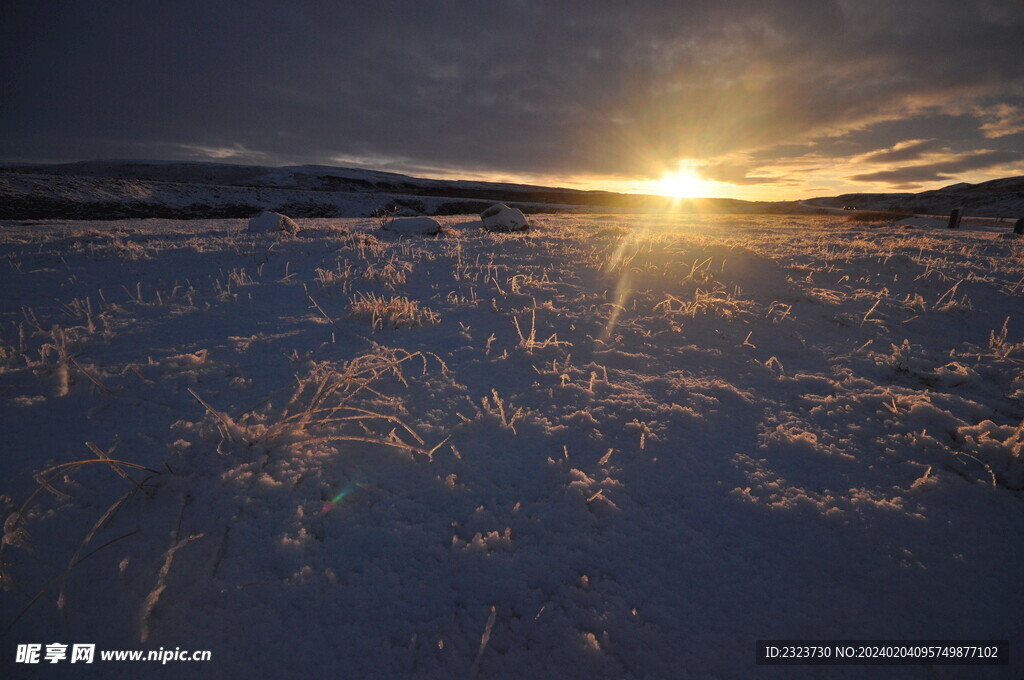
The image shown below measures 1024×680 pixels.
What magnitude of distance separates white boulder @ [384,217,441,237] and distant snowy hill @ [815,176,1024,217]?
148 feet

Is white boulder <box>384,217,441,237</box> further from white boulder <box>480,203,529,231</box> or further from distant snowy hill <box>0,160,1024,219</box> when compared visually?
distant snowy hill <box>0,160,1024,219</box>

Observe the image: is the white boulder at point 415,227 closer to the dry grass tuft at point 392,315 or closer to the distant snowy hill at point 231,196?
the dry grass tuft at point 392,315

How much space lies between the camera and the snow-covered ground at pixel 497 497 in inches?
41.1

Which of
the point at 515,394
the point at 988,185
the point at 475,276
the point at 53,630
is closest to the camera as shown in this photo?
the point at 53,630

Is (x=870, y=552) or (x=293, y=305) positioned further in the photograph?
(x=293, y=305)

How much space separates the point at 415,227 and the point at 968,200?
62357 mm

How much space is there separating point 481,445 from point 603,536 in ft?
1.98

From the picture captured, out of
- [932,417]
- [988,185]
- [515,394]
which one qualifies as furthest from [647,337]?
[988,185]

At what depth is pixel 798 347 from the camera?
2855 mm

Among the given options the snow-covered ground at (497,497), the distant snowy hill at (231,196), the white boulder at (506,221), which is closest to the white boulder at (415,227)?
the white boulder at (506,221)

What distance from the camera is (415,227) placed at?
9.87 m

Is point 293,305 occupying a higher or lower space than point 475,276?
lower

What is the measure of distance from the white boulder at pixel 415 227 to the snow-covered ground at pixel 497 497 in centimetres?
724

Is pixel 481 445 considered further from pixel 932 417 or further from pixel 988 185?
pixel 988 185
